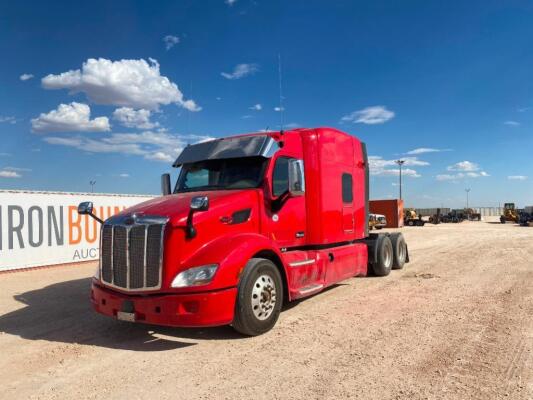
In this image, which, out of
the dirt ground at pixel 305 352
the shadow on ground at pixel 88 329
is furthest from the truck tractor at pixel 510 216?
the shadow on ground at pixel 88 329

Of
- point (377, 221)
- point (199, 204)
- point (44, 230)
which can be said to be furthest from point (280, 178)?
point (377, 221)

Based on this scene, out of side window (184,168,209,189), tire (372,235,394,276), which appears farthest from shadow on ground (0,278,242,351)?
tire (372,235,394,276)

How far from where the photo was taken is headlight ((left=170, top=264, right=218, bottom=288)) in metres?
5.10

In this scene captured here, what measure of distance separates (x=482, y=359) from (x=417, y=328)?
122 cm

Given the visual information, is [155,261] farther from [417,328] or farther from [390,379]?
[417,328]

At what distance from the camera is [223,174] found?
679 cm

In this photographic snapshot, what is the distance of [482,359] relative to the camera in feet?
15.0

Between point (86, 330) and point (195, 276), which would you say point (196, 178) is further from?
point (86, 330)

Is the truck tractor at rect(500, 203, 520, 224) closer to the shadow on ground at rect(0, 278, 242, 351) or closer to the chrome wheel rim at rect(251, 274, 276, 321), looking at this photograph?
the chrome wheel rim at rect(251, 274, 276, 321)

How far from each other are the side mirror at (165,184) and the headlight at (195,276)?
2.82m

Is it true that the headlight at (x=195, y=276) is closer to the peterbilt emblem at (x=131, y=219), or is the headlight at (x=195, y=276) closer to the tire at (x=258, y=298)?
the tire at (x=258, y=298)

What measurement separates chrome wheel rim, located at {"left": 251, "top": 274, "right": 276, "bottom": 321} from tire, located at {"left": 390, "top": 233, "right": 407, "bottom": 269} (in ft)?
20.9

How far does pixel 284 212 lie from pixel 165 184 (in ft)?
7.81

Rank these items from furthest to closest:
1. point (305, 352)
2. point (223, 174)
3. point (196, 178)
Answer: point (196, 178) < point (223, 174) < point (305, 352)
